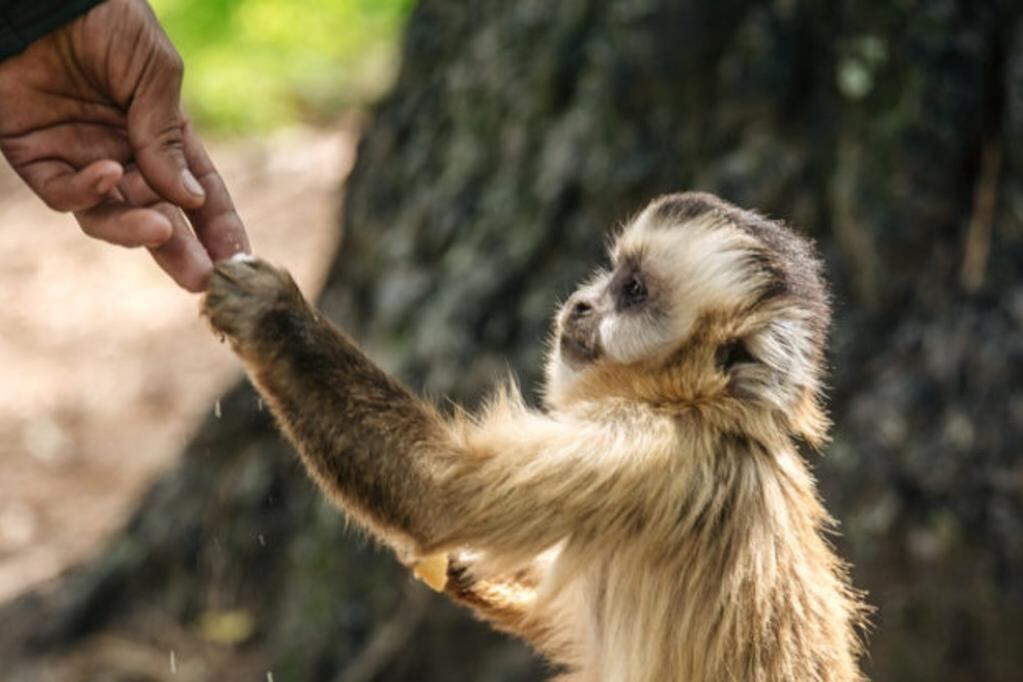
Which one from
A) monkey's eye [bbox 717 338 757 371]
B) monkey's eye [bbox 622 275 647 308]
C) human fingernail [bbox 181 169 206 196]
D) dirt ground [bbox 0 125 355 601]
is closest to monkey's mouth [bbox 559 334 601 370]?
monkey's eye [bbox 622 275 647 308]

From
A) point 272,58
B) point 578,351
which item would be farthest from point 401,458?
point 272,58

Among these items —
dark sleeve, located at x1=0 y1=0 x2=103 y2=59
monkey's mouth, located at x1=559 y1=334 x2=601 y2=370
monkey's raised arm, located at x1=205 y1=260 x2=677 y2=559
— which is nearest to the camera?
monkey's raised arm, located at x1=205 y1=260 x2=677 y2=559

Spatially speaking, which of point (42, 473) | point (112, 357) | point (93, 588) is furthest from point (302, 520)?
point (112, 357)

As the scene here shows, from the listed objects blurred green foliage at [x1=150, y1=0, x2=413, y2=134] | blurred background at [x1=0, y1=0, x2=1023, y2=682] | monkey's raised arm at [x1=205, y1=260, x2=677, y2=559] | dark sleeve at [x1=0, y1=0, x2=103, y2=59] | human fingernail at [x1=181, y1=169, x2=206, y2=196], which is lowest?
monkey's raised arm at [x1=205, y1=260, x2=677, y2=559]

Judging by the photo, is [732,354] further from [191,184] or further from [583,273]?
[583,273]

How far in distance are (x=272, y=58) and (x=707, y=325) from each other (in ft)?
26.1

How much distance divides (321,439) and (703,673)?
3.25ft

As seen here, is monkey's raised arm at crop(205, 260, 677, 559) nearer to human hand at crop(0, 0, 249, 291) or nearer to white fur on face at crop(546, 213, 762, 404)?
human hand at crop(0, 0, 249, 291)

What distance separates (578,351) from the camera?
4180 millimetres

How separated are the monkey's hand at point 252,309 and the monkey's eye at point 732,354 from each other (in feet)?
3.06

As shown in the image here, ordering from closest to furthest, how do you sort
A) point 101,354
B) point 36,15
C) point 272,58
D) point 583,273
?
point 36,15 → point 583,273 → point 101,354 → point 272,58

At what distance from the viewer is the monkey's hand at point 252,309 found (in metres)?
3.79

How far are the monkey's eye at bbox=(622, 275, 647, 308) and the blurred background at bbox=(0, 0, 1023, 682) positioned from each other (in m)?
1.91

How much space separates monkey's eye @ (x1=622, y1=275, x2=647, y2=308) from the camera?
4.18m
